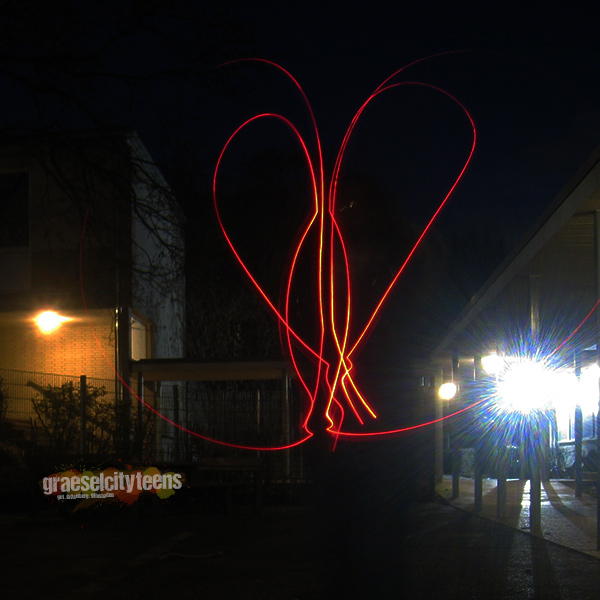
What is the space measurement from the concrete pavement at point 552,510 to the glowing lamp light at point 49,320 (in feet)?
28.2

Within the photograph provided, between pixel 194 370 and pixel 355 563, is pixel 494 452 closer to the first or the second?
pixel 194 370

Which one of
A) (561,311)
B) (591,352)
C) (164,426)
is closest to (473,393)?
(591,352)

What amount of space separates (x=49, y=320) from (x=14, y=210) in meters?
2.56

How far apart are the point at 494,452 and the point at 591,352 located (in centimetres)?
292

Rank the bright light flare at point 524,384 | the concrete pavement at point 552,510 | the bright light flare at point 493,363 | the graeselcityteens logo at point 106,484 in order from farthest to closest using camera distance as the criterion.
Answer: the bright light flare at point 493,363
the bright light flare at point 524,384
the graeselcityteens logo at point 106,484
the concrete pavement at point 552,510

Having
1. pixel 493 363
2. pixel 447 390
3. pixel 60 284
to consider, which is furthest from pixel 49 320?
pixel 493 363

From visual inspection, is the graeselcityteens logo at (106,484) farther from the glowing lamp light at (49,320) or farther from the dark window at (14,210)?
the dark window at (14,210)

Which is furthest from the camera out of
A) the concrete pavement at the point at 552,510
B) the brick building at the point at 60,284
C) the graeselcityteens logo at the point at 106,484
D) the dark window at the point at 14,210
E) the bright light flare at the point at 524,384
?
the dark window at the point at 14,210

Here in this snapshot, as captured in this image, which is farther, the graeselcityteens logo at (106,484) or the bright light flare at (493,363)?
the bright light flare at (493,363)

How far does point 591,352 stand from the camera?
49.9 feet

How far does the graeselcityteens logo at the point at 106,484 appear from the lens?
37.8 ft

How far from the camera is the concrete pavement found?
8648 mm

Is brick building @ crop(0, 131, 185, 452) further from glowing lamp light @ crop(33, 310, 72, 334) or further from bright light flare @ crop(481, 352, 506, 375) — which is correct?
bright light flare @ crop(481, 352, 506, 375)

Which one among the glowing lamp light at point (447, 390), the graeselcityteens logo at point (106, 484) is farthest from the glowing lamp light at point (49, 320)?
the glowing lamp light at point (447, 390)
